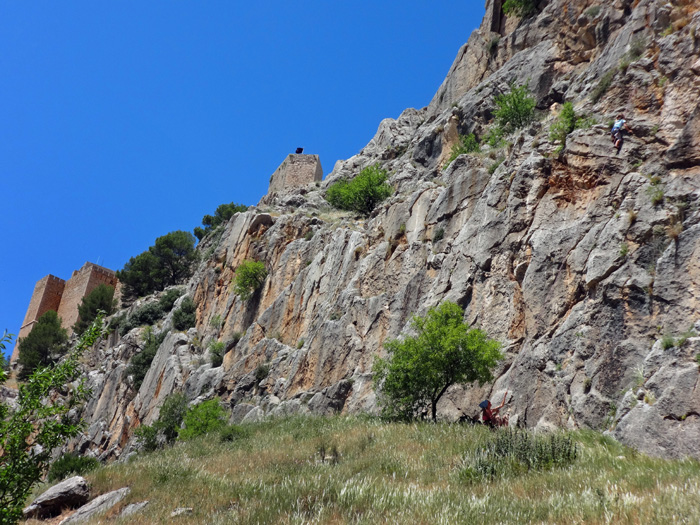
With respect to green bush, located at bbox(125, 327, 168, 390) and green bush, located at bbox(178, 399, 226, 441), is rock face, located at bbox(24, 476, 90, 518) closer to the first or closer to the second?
green bush, located at bbox(178, 399, 226, 441)

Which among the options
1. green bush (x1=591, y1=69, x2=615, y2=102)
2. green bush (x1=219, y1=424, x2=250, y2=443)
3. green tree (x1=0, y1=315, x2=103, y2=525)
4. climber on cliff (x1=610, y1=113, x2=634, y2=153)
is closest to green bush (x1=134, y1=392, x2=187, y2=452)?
green bush (x1=219, y1=424, x2=250, y2=443)

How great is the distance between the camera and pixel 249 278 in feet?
113

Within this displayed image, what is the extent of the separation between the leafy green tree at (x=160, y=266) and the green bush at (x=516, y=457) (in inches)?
2250

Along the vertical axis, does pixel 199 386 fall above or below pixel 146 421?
above

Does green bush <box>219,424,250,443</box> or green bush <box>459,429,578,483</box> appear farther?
green bush <box>219,424,250,443</box>

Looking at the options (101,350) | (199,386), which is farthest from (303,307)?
(101,350)

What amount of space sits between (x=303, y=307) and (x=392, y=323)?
8.98m

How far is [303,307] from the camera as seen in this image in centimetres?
2908

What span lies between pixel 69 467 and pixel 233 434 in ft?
17.0

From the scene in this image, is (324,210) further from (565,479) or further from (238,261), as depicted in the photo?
(565,479)

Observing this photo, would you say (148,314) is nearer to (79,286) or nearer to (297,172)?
(297,172)

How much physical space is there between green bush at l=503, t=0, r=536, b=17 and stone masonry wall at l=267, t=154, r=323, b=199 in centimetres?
2607

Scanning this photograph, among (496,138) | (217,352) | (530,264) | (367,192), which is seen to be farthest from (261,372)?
(496,138)

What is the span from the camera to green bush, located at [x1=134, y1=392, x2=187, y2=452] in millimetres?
27359
